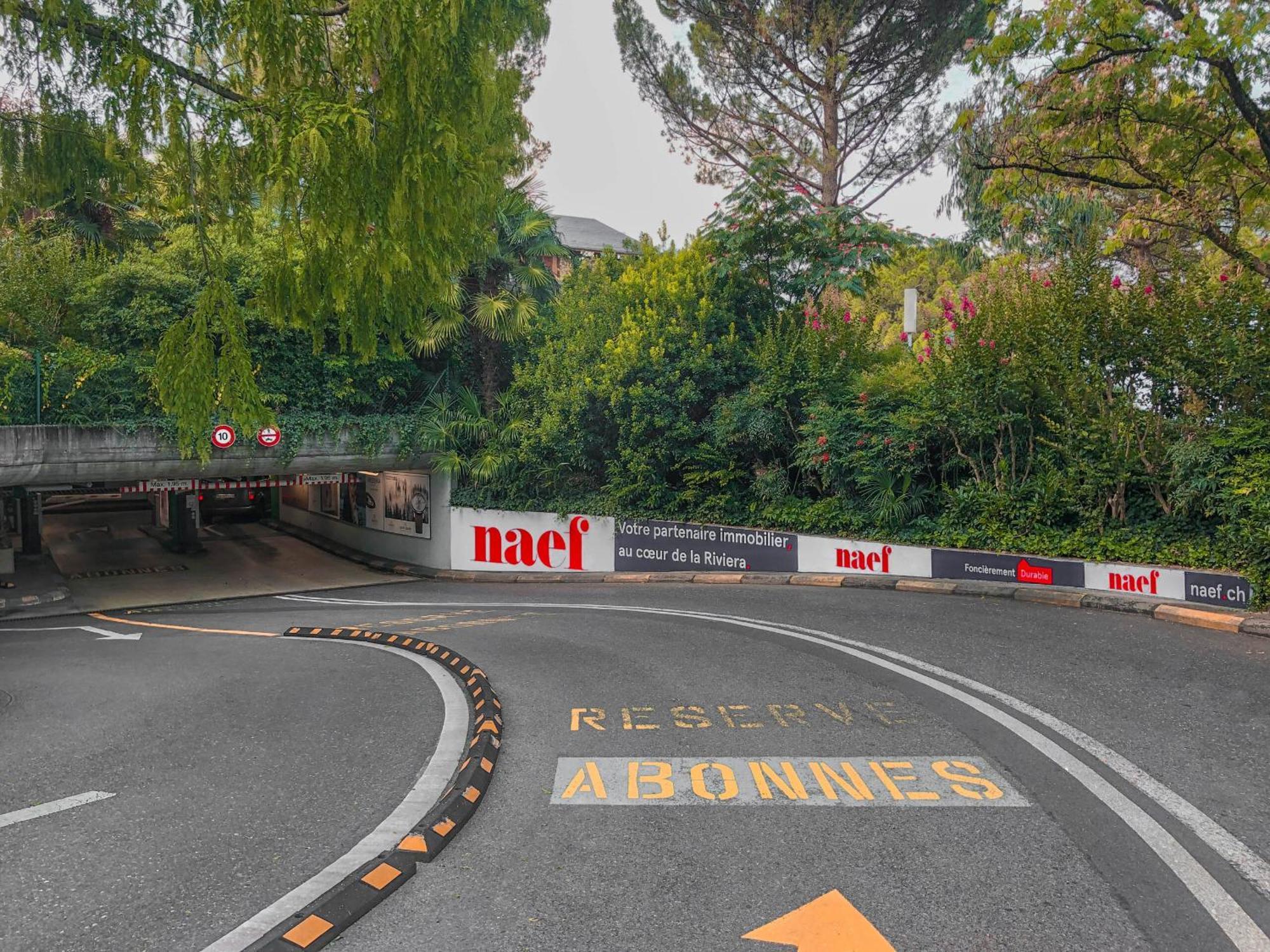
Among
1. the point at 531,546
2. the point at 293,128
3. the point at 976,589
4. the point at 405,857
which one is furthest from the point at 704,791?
the point at 531,546

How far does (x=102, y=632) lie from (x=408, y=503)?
9758 millimetres

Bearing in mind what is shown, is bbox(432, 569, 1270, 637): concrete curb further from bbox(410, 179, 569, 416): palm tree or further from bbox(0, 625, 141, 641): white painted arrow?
bbox(0, 625, 141, 641): white painted arrow

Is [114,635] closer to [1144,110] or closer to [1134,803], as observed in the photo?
[1134,803]

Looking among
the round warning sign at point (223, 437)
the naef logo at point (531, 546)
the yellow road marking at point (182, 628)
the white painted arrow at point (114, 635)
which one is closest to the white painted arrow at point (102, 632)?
the white painted arrow at point (114, 635)

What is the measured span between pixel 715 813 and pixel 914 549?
30.4ft

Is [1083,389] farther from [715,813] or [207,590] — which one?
[207,590]

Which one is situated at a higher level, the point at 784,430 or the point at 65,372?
A: the point at 65,372

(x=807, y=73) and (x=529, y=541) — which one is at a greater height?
(x=807, y=73)

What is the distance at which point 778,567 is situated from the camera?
15031mm

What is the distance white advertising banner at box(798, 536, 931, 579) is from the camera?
509 inches

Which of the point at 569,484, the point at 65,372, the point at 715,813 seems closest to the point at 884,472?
the point at 569,484

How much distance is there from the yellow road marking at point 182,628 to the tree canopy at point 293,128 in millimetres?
5344

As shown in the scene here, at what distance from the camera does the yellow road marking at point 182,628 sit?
456 inches

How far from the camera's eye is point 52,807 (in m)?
4.96
